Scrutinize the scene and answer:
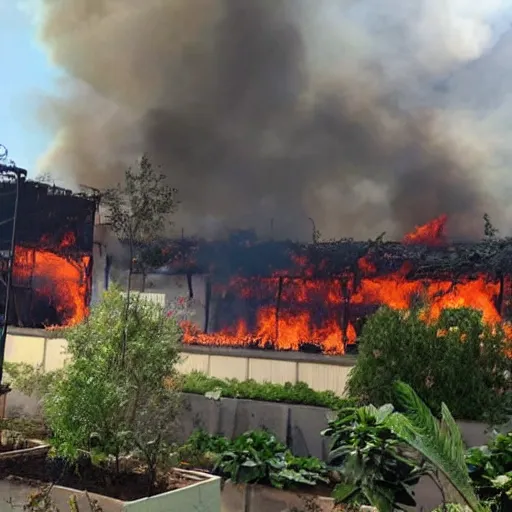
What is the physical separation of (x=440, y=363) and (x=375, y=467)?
15.3 ft

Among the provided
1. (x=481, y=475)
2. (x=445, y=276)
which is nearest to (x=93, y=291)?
(x=445, y=276)

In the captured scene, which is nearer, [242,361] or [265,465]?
[265,465]

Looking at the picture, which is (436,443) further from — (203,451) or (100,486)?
(203,451)

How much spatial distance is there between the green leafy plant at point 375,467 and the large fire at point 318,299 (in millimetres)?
10689

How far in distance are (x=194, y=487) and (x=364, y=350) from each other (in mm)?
4858

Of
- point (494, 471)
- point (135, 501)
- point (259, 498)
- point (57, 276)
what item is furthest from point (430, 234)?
point (135, 501)

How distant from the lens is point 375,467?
495cm

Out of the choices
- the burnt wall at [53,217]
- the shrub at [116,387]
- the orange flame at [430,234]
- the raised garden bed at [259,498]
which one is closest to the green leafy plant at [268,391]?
the raised garden bed at [259,498]

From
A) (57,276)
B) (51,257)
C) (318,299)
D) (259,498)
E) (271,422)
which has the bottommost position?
(259,498)

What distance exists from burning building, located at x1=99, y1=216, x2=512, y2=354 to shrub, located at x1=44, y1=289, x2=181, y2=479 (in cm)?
867

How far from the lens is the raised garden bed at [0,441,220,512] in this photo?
5.28 metres

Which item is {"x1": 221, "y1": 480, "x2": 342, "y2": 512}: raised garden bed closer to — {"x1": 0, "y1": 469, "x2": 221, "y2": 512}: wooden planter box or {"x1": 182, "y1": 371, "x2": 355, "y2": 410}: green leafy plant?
{"x1": 0, "y1": 469, "x2": 221, "y2": 512}: wooden planter box

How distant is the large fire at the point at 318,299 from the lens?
1602cm

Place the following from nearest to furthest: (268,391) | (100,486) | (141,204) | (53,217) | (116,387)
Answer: (100,486)
(116,387)
(141,204)
(268,391)
(53,217)
